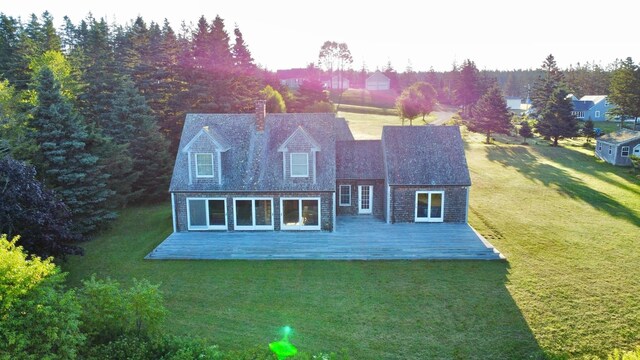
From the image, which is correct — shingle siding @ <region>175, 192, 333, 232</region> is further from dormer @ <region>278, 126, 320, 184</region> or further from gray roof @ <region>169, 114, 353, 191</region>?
dormer @ <region>278, 126, 320, 184</region>

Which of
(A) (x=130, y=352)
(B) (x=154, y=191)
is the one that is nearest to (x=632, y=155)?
(B) (x=154, y=191)

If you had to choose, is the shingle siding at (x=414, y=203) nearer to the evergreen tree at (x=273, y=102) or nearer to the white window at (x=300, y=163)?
the white window at (x=300, y=163)

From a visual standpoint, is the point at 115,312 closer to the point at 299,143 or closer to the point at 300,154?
the point at 300,154

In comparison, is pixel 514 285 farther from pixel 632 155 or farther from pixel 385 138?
pixel 632 155

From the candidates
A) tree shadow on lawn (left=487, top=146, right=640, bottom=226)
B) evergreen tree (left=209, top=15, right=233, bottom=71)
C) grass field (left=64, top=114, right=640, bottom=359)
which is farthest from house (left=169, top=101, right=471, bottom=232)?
evergreen tree (left=209, top=15, right=233, bottom=71)

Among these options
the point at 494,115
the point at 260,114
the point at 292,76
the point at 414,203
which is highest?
the point at 292,76

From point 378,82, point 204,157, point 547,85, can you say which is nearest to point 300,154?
point 204,157
